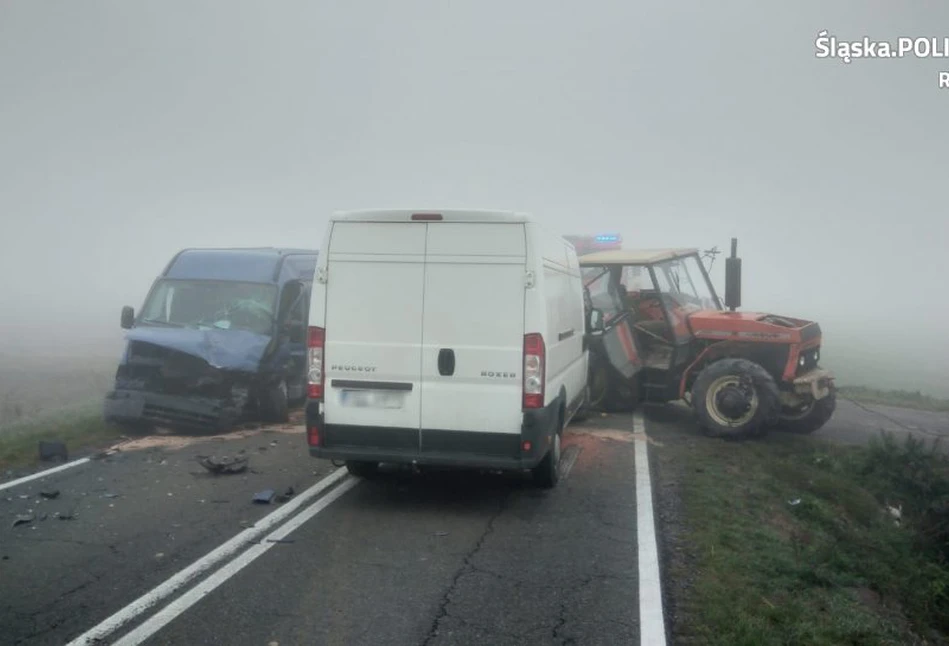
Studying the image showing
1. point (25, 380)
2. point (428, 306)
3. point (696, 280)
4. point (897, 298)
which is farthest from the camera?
point (897, 298)

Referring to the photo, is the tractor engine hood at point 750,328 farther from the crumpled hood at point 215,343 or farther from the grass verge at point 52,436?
the grass verge at point 52,436

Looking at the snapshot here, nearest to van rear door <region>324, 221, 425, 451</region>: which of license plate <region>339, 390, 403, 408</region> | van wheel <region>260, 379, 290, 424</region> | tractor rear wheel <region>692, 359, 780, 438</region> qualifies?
license plate <region>339, 390, 403, 408</region>

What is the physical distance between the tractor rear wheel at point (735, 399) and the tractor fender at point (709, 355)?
0.40m

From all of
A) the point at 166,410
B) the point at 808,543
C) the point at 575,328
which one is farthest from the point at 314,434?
the point at 166,410

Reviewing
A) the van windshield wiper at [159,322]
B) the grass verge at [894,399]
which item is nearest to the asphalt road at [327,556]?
the van windshield wiper at [159,322]

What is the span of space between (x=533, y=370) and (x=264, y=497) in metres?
2.66

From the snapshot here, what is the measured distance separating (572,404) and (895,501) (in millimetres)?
3536

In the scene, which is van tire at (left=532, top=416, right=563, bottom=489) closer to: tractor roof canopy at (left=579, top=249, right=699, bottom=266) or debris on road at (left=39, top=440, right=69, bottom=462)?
tractor roof canopy at (left=579, top=249, right=699, bottom=266)

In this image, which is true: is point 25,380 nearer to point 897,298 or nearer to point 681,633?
point 681,633

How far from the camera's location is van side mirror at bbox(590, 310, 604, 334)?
36.8ft

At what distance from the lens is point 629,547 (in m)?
6.68

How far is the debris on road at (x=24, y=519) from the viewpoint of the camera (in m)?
7.21

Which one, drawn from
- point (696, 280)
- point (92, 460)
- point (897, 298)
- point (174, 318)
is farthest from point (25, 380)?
point (897, 298)

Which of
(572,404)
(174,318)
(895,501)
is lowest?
(895,501)
